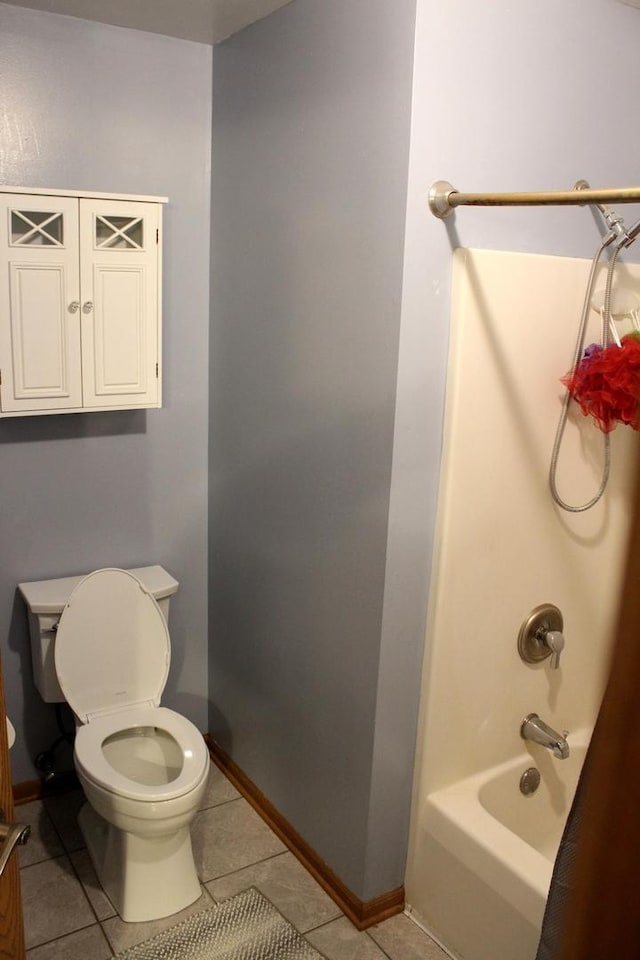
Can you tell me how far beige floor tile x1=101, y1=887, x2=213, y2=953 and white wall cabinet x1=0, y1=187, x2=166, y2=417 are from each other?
1388 mm

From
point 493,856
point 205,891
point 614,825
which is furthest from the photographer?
point 205,891

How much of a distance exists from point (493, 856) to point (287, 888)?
2.16ft

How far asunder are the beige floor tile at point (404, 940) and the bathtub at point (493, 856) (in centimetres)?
3

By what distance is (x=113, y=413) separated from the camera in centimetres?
252

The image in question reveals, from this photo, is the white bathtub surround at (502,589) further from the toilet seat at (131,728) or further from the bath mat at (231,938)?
the toilet seat at (131,728)

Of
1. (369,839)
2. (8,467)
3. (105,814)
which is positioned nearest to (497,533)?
(369,839)

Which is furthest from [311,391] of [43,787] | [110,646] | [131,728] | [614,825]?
[614,825]

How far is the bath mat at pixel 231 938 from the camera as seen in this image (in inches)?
80.1

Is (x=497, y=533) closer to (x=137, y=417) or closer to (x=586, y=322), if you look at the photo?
(x=586, y=322)

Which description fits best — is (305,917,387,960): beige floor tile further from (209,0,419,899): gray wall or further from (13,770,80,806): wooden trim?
(13,770,80,806): wooden trim

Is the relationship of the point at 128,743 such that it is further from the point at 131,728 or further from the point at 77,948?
the point at 77,948

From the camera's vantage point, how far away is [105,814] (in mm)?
2109

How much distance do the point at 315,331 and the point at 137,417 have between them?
2.48ft

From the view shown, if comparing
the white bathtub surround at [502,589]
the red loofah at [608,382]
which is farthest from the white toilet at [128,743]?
the red loofah at [608,382]
